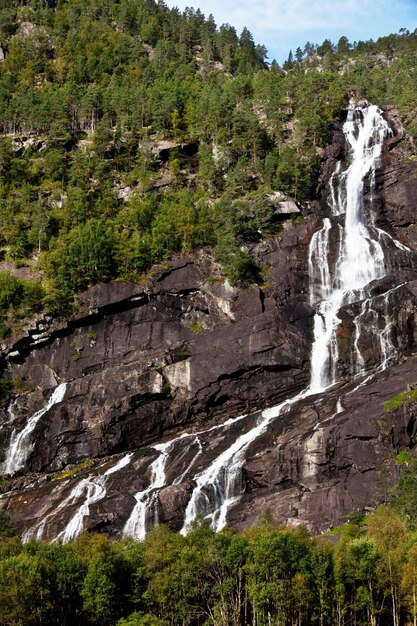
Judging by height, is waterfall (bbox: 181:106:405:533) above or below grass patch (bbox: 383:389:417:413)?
above

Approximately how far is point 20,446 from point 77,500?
A: 51.9ft

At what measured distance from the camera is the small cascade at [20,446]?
8169 centimetres

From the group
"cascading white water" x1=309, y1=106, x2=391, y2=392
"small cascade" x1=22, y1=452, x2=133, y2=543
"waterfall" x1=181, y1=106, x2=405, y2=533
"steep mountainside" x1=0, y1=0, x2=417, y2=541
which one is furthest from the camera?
"cascading white water" x1=309, y1=106, x2=391, y2=392

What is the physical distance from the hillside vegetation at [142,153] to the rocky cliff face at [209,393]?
4.27 m

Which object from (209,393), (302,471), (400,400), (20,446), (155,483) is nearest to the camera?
(302,471)

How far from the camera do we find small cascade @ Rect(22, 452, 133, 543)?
6544 centimetres

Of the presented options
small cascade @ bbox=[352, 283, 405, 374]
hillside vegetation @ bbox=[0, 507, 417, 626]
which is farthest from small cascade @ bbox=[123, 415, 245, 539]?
small cascade @ bbox=[352, 283, 405, 374]

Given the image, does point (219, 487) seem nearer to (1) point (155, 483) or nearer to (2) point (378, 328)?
(1) point (155, 483)

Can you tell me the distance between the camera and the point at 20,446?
8306 centimetres

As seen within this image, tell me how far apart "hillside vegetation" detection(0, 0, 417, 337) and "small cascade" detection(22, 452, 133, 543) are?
2955 cm

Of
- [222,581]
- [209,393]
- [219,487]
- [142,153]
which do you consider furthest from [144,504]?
[142,153]

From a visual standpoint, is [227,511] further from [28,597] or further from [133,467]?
[28,597]

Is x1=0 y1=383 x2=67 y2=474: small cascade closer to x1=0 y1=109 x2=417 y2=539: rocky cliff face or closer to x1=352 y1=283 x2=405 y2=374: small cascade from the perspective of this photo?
x1=0 y1=109 x2=417 y2=539: rocky cliff face

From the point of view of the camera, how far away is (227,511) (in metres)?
64.3
